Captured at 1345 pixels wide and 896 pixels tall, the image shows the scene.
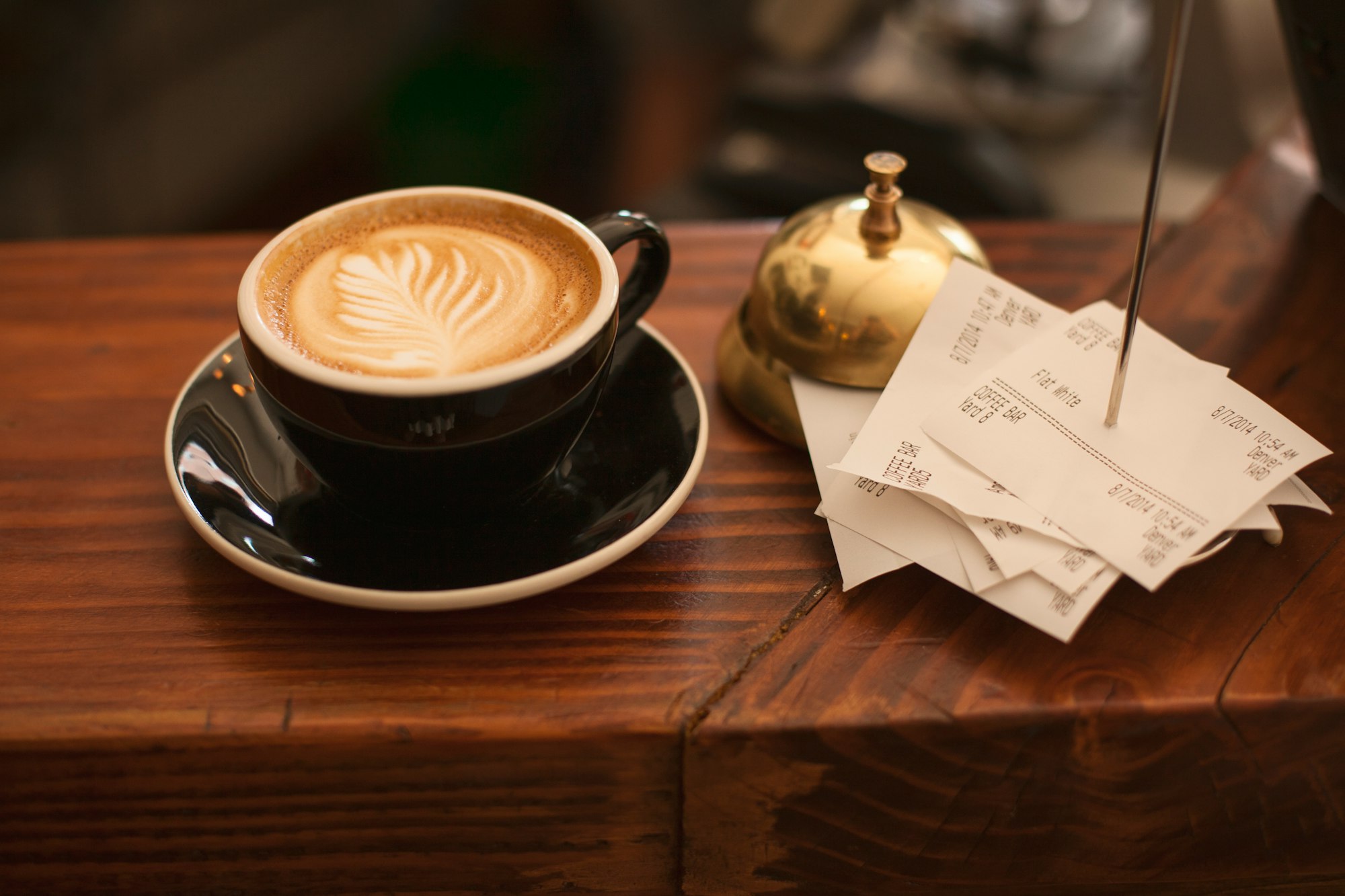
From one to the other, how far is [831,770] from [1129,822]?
16cm

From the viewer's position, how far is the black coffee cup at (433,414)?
1.66ft

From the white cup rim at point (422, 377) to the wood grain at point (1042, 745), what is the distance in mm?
189

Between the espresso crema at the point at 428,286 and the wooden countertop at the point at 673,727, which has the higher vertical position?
the espresso crema at the point at 428,286

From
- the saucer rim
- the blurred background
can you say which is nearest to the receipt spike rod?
the saucer rim

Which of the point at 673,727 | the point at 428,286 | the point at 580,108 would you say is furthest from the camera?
the point at 580,108

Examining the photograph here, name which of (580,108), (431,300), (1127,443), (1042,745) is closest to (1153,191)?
(1127,443)

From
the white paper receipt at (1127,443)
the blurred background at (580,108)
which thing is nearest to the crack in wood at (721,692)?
the white paper receipt at (1127,443)

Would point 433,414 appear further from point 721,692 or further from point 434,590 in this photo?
point 721,692

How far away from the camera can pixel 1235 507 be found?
0.53 metres

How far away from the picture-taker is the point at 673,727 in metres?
0.50

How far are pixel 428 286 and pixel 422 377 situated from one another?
0.09 m

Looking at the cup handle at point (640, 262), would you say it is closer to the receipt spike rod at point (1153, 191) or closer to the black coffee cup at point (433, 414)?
the black coffee cup at point (433, 414)

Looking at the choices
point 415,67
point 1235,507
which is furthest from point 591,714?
point 415,67

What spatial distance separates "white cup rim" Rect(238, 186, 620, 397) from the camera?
499 mm
